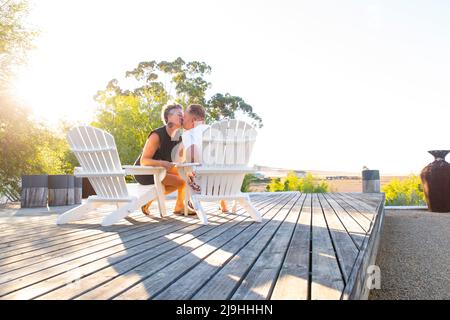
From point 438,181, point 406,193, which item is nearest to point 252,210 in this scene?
point 438,181

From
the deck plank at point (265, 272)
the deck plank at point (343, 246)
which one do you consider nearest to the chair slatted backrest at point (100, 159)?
the deck plank at point (265, 272)

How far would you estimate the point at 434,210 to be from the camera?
8.23 meters

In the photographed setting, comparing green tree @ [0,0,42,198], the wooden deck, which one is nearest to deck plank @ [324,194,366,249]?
the wooden deck

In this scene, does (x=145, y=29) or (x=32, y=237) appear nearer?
(x=32, y=237)

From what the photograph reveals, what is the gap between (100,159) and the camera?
12.7ft

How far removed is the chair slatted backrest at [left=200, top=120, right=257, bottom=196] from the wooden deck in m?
0.40

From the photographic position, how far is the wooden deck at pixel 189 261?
1637 mm

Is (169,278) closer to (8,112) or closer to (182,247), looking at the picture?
(182,247)

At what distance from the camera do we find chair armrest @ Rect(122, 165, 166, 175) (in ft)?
12.7

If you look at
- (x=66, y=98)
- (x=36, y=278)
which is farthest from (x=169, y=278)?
(x=66, y=98)

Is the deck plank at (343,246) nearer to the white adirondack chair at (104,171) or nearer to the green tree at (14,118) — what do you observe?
the white adirondack chair at (104,171)

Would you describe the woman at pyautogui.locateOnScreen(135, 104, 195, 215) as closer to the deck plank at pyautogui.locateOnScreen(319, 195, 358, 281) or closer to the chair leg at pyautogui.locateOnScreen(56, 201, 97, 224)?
the chair leg at pyautogui.locateOnScreen(56, 201, 97, 224)
